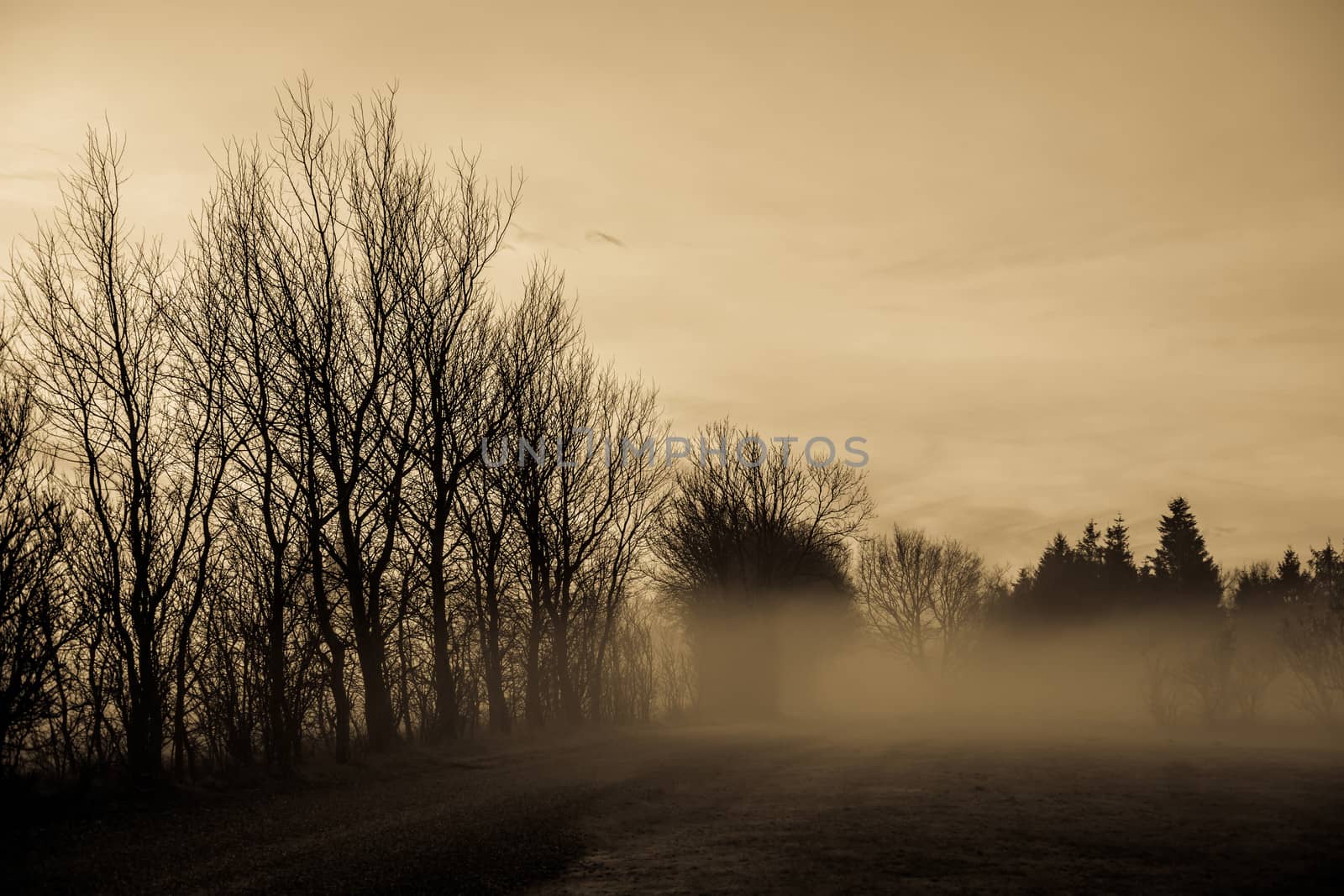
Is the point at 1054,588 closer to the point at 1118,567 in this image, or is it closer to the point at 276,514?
the point at 1118,567

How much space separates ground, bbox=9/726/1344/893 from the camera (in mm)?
8695

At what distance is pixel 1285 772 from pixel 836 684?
54.5 meters

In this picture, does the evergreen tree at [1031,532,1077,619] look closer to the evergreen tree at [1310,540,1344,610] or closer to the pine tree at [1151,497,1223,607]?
the pine tree at [1151,497,1223,607]

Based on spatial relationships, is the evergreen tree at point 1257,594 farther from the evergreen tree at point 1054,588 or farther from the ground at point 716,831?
the ground at point 716,831

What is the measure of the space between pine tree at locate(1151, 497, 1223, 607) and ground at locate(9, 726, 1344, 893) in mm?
51536

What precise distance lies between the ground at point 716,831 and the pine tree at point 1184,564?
51.5m

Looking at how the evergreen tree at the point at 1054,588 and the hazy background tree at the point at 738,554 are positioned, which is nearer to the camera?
the hazy background tree at the point at 738,554

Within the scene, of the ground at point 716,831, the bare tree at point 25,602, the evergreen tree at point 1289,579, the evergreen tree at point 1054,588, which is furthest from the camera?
the evergreen tree at point 1054,588

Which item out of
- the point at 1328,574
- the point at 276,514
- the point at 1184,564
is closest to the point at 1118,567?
the point at 1184,564

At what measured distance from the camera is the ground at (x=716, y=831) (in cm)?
870

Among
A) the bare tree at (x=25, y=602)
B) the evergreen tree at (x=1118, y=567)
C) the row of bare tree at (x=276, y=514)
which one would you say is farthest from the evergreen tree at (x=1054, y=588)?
the bare tree at (x=25, y=602)

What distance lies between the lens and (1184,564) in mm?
67438

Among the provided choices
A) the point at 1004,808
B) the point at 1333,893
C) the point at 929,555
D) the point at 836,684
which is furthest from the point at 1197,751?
the point at 929,555

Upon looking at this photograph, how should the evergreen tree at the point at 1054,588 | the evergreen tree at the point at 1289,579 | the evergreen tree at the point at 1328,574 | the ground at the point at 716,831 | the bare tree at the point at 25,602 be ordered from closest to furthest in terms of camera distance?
the ground at the point at 716,831
the bare tree at the point at 25,602
the evergreen tree at the point at 1328,574
the evergreen tree at the point at 1289,579
the evergreen tree at the point at 1054,588
